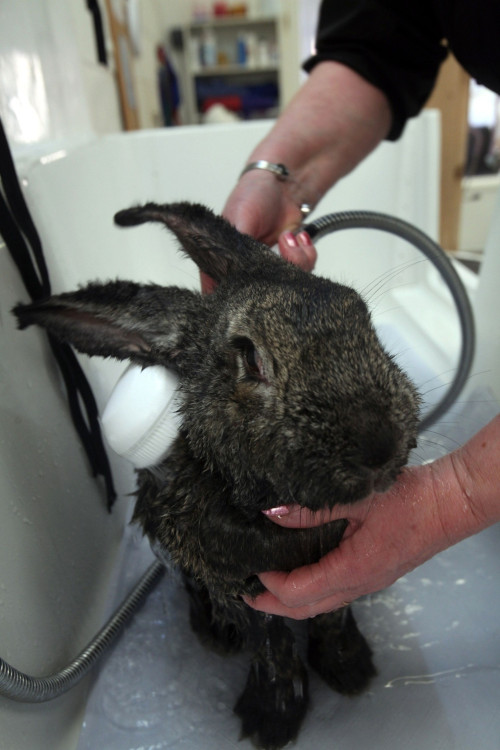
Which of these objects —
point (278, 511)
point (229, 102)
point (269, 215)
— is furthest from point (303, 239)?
point (229, 102)

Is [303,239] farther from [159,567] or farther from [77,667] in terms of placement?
[77,667]

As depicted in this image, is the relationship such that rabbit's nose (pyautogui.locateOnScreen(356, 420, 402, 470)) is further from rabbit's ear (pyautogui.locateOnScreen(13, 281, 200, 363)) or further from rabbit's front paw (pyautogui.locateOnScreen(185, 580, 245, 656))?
rabbit's front paw (pyautogui.locateOnScreen(185, 580, 245, 656))

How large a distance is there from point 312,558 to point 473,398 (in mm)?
870

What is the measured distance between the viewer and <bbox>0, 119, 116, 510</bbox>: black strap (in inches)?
37.9

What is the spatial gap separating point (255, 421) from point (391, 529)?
0.24 m

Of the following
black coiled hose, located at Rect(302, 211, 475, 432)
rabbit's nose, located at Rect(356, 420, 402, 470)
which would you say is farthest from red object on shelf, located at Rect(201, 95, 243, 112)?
rabbit's nose, located at Rect(356, 420, 402, 470)

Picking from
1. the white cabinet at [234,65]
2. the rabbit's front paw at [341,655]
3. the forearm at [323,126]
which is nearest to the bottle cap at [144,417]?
the rabbit's front paw at [341,655]

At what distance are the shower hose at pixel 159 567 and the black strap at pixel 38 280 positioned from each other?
270 millimetres

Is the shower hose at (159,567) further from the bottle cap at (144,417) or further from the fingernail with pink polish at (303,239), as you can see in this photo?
the bottle cap at (144,417)

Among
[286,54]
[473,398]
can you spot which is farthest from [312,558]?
[286,54]

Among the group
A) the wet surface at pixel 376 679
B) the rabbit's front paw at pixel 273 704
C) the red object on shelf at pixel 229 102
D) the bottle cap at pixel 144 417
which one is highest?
the bottle cap at pixel 144 417

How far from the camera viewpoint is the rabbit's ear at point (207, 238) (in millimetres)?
891

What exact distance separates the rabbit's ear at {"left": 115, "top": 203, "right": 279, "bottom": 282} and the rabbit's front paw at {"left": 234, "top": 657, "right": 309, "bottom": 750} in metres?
0.64

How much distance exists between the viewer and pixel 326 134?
52.4 inches
